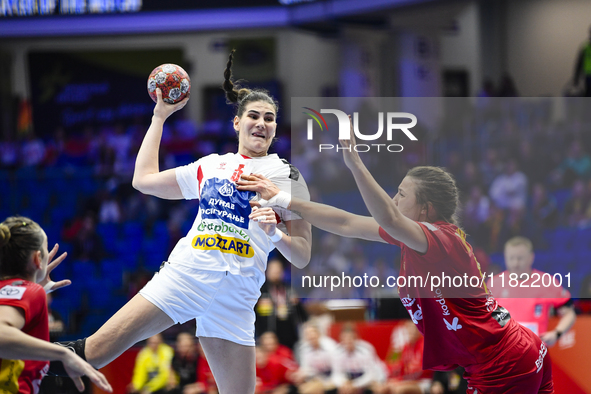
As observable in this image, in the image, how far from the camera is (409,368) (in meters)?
7.59

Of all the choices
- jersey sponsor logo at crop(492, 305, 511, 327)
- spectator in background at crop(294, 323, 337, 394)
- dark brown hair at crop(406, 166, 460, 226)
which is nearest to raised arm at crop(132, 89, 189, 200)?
dark brown hair at crop(406, 166, 460, 226)

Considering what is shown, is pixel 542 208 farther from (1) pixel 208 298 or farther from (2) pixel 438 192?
(1) pixel 208 298

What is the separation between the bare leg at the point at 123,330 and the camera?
3.59 m

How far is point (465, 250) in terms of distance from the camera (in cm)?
394

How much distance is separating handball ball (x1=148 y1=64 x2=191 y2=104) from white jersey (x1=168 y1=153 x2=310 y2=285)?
0.57m

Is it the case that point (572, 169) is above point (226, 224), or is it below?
above

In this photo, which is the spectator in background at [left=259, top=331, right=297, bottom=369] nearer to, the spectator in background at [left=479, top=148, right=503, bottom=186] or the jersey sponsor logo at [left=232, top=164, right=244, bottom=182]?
the spectator in background at [left=479, top=148, right=503, bottom=186]

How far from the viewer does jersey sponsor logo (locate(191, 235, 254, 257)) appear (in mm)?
3869

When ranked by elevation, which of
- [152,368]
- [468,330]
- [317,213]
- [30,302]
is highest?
[317,213]

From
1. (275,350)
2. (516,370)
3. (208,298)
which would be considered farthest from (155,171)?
(275,350)

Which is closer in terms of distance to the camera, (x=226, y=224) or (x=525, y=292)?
(x=226, y=224)

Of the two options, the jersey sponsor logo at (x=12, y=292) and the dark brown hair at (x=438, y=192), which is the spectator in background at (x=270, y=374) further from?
the jersey sponsor logo at (x=12, y=292)

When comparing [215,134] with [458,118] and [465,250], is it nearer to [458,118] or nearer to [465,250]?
[458,118]

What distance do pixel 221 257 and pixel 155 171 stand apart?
0.85 m
